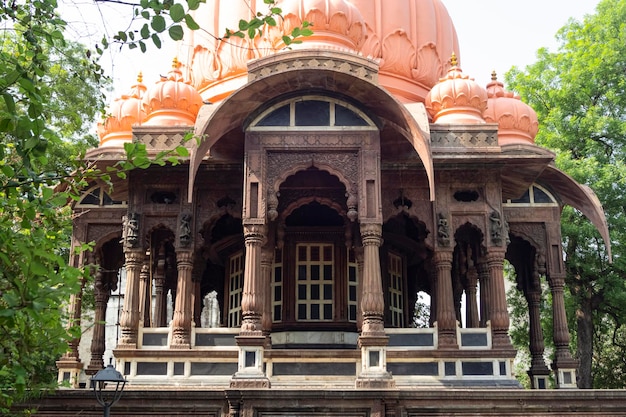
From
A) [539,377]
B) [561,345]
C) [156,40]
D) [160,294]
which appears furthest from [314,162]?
[156,40]

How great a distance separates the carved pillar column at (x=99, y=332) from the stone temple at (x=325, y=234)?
0.04 m

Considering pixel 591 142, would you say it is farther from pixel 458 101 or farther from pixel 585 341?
pixel 458 101

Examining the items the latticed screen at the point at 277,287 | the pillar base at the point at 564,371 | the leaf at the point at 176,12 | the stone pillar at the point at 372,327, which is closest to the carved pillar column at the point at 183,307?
the latticed screen at the point at 277,287

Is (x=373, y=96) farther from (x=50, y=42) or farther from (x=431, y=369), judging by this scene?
(x=50, y=42)

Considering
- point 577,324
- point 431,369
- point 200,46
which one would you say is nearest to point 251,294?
point 431,369

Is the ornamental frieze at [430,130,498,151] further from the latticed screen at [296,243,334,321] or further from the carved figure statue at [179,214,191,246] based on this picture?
the carved figure statue at [179,214,191,246]

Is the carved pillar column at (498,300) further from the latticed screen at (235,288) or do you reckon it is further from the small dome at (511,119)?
the latticed screen at (235,288)

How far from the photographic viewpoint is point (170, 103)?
1490cm

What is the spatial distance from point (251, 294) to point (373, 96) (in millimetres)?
3729

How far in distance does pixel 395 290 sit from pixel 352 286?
5.03 feet

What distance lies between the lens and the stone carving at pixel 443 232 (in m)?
13.5

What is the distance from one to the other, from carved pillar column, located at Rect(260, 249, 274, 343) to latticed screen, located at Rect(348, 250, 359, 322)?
1.51 metres

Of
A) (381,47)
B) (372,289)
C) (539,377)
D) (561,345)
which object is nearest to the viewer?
(372,289)

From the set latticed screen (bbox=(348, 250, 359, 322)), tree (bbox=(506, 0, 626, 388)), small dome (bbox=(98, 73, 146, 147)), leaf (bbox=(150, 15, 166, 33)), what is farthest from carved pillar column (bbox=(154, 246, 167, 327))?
leaf (bbox=(150, 15, 166, 33))
